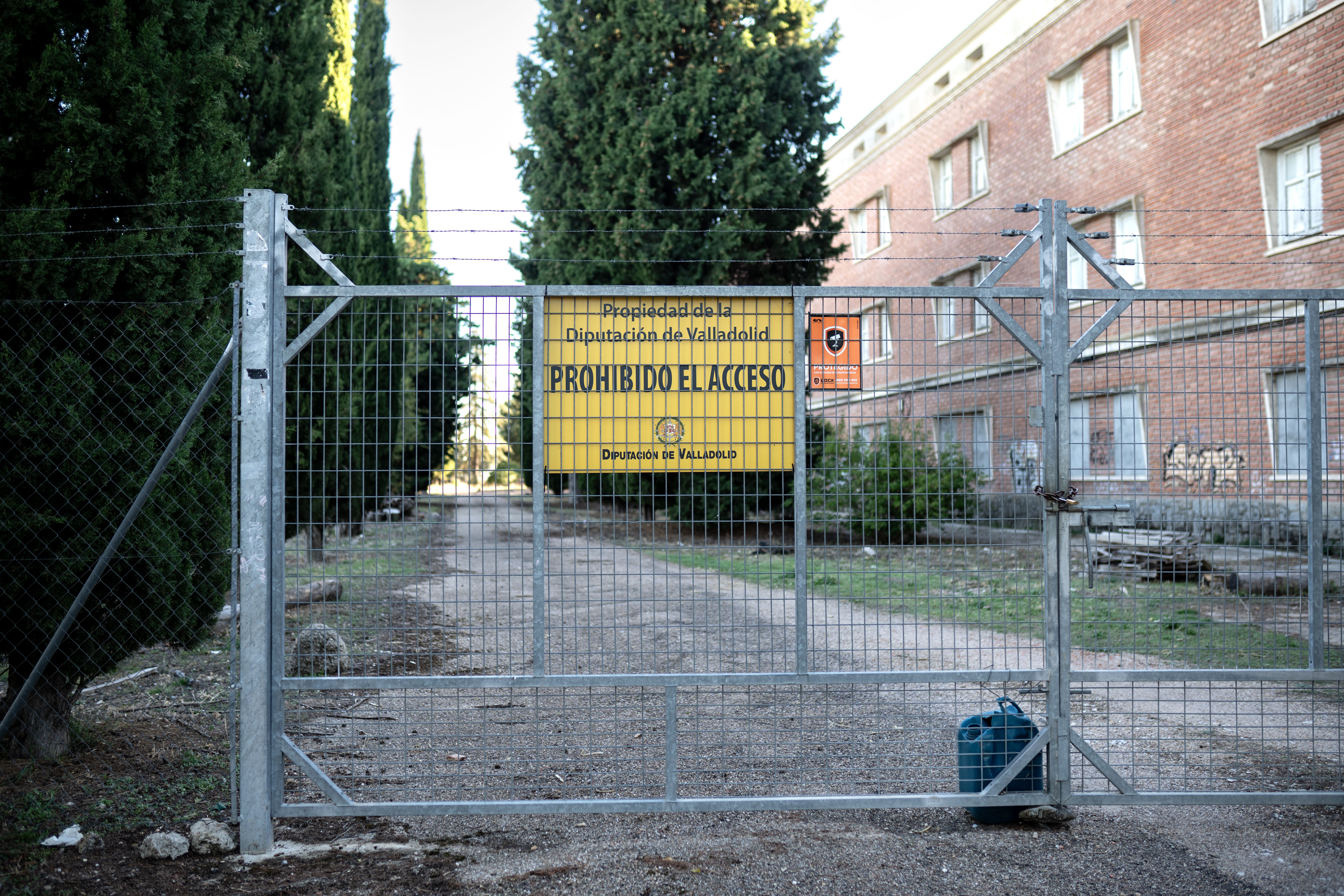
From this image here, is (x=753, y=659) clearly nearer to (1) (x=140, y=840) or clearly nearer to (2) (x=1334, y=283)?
(1) (x=140, y=840)

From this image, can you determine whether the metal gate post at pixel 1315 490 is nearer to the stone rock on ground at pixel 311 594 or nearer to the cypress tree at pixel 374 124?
the stone rock on ground at pixel 311 594

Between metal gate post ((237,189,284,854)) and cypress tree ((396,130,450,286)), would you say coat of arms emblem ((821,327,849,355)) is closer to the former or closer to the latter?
metal gate post ((237,189,284,854))

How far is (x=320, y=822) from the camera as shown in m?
4.79

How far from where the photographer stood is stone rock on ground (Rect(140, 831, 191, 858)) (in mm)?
4270

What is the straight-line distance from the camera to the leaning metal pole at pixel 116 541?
4.64 meters

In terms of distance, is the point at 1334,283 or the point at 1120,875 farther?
the point at 1334,283

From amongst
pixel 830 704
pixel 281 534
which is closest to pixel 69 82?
pixel 281 534

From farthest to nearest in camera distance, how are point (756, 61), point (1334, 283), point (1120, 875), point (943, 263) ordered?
point (943, 263)
point (756, 61)
point (1334, 283)
point (1120, 875)

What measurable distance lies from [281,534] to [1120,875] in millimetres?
4293

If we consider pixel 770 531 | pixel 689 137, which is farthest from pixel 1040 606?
pixel 689 137

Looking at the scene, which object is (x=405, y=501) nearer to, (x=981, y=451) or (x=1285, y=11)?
(x=981, y=451)

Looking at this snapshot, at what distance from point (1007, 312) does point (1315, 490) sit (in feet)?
6.27

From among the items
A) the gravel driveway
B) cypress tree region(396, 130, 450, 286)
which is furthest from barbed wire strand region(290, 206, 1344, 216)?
cypress tree region(396, 130, 450, 286)

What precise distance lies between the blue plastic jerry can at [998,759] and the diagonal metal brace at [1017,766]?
96mm
